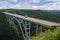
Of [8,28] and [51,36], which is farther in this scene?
[8,28]

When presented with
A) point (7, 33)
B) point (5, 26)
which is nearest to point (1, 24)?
point (5, 26)

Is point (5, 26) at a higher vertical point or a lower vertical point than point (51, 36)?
A: lower

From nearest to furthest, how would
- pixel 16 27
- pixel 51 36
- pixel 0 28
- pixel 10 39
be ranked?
1. pixel 51 36
2. pixel 10 39
3. pixel 0 28
4. pixel 16 27

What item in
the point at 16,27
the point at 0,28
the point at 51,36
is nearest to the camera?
the point at 51,36

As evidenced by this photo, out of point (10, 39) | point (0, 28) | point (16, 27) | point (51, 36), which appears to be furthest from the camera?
point (16, 27)

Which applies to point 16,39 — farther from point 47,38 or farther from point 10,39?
point 47,38

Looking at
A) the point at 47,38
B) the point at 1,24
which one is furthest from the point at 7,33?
the point at 47,38

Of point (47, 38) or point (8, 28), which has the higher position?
point (47, 38)

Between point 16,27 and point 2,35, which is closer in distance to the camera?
point 2,35

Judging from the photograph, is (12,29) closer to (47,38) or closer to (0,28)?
(0,28)
